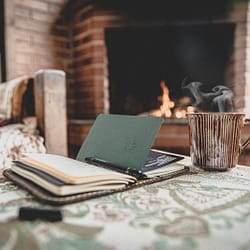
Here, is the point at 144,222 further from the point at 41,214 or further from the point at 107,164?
the point at 107,164

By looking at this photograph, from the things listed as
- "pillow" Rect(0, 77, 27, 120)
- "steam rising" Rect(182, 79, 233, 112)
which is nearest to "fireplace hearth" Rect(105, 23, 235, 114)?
"pillow" Rect(0, 77, 27, 120)

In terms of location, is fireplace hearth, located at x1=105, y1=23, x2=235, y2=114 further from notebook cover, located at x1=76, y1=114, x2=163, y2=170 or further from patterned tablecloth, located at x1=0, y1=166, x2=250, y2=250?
patterned tablecloth, located at x1=0, y1=166, x2=250, y2=250

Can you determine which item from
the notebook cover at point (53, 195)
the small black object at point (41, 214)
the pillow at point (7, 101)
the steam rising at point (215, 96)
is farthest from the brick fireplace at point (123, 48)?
the small black object at point (41, 214)

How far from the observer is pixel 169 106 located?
7.53 ft

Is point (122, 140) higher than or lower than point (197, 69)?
lower

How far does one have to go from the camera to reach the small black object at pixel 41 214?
0.38 meters

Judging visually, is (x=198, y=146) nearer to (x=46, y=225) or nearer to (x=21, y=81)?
(x=46, y=225)

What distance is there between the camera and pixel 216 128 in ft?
2.10

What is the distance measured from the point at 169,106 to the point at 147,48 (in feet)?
1.62

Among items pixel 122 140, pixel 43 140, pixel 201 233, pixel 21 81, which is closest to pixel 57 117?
pixel 43 140

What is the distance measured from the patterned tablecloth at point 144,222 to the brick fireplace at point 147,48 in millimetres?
1796

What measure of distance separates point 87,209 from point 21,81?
1238 millimetres

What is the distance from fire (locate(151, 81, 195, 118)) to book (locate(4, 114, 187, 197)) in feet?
5.23

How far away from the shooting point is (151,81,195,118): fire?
2.27 m
